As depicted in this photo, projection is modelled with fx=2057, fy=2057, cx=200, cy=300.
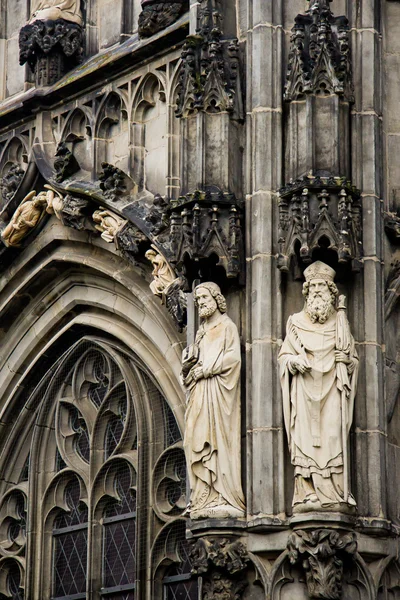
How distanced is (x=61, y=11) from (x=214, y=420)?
21.9ft

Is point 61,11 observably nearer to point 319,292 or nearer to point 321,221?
point 321,221

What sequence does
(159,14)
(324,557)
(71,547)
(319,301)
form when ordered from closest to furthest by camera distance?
(324,557), (319,301), (159,14), (71,547)

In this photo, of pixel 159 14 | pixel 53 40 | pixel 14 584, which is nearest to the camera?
pixel 159 14

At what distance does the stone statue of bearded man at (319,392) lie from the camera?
17.5 meters

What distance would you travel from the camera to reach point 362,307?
1820 cm

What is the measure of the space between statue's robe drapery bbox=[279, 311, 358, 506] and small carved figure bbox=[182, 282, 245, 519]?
0.56 m

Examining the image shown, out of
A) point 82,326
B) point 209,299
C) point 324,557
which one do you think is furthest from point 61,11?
point 324,557

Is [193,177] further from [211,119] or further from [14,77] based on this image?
[14,77]

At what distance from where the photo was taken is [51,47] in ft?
74.5

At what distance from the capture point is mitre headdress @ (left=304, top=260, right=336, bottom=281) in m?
18.0

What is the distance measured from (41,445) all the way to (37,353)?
41.2 inches

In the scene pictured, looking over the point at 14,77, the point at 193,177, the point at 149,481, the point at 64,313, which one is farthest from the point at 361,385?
the point at 14,77

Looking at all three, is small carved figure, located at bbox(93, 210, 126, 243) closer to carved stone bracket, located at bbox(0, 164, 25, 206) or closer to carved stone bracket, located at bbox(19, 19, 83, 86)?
carved stone bracket, located at bbox(0, 164, 25, 206)

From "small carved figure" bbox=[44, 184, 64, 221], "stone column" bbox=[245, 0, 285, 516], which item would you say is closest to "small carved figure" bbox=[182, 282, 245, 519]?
"stone column" bbox=[245, 0, 285, 516]
